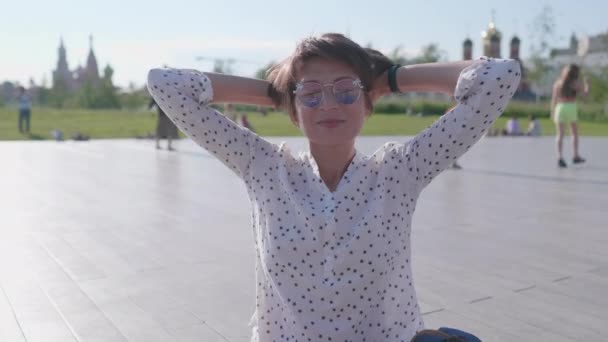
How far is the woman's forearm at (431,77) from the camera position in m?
1.78

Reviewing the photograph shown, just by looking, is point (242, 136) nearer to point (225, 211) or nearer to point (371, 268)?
point (371, 268)

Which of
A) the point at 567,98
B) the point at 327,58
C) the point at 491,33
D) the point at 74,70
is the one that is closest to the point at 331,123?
the point at 327,58

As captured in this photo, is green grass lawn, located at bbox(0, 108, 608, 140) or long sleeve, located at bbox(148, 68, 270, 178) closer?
long sleeve, located at bbox(148, 68, 270, 178)

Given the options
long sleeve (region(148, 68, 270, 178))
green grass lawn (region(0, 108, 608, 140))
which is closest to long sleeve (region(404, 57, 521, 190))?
long sleeve (region(148, 68, 270, 178))

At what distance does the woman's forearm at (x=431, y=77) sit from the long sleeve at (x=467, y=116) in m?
0.04

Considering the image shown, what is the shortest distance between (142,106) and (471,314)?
57002 mm

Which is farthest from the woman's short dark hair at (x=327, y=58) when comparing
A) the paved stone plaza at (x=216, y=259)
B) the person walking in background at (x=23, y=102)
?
the person walking in background at (x=23, y=102)

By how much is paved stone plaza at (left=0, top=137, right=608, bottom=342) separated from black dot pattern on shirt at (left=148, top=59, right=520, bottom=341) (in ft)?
4.35

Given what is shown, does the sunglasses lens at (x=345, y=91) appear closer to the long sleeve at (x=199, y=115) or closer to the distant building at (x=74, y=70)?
the long sleeve at (x=199, y=115)

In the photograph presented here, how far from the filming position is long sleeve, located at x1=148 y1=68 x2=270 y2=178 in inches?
70.7

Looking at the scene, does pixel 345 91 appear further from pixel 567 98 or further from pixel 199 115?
pixel 567 98

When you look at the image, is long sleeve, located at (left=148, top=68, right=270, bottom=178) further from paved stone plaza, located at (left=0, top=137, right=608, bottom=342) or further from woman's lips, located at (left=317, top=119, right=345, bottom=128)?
paved stone plaza, located at (left=0, top=137, right=608, bottom=342)

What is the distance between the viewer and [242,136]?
1.84 m

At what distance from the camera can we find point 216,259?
A: 14.3ft
